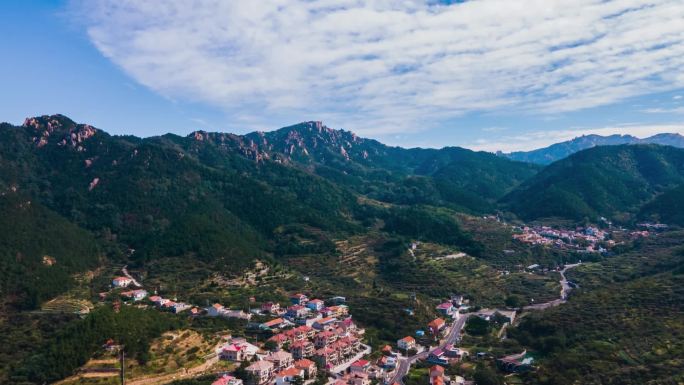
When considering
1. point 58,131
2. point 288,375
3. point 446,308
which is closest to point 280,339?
point 288,375

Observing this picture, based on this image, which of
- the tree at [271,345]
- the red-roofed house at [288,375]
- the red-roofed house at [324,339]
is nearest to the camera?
the red-roofed house at [288,375]

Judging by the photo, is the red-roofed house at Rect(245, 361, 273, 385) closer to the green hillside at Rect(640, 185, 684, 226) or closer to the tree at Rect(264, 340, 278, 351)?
the tree at Rect(264, 340, 278, 351)

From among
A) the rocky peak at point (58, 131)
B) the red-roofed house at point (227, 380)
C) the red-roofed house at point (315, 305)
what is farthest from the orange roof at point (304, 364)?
the rocky peak at point (58, 131)

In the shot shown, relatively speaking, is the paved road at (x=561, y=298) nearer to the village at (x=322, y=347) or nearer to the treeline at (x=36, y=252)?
the village at (x=322, y=347)

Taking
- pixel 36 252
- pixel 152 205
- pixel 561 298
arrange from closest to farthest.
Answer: pixel 36 252
pixel 561 298
pixel 152 205

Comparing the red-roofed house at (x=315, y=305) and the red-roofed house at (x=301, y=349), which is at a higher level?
the red-roofed house at (x=315, y=305)

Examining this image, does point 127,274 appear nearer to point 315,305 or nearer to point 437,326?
point 315,305

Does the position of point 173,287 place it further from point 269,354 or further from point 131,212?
point 131,212
